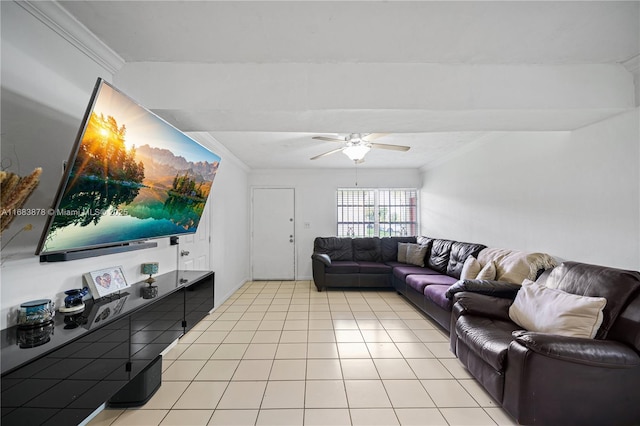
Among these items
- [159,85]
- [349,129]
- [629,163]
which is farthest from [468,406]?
[159,85]

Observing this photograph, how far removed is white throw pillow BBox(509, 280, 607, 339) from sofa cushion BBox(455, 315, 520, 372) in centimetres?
16

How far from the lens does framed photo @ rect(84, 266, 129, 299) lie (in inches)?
64.7

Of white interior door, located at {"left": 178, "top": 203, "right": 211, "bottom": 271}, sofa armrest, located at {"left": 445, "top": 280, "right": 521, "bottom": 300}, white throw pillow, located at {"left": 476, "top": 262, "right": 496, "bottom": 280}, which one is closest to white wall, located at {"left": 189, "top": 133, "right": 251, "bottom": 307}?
white interior door, located at {"left": 178, "top": 203, "right": 211, "bottom": 271}

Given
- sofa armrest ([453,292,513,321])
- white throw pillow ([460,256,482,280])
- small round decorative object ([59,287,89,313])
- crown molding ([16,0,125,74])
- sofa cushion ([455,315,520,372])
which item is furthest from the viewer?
white throw pillow ([460,256,482,280])

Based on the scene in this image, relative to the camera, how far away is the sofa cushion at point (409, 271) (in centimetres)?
415

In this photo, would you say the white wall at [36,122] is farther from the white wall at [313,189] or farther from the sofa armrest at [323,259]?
the white wall at [313,189]

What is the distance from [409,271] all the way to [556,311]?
→ 247cm

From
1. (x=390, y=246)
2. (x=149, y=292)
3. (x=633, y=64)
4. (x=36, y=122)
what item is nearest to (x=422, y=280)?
(x=390, y=246)

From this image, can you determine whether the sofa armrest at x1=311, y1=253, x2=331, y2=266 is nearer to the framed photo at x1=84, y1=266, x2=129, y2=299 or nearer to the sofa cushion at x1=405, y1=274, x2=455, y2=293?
the sofa cushion at x1=405, y1=274, x2=455, y2=293

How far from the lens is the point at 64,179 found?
1163 millimetres

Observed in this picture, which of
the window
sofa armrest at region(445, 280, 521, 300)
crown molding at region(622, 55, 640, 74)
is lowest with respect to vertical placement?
sofa armrest at region(445, 280, 521, 300)

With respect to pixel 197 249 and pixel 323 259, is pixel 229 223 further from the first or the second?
pixel 323 259

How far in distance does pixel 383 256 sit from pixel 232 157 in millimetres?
3458

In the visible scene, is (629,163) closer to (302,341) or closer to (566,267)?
(566,267)
